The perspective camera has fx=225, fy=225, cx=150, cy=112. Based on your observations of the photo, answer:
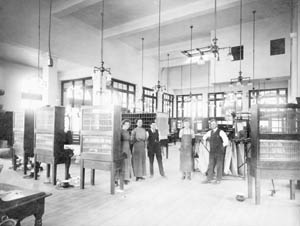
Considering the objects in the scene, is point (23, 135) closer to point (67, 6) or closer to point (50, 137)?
point (50, 137)

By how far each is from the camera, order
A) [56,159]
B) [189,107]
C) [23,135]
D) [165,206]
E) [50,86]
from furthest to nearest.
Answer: [189,107]
[50,86]
[23,135]
[56,159]
[165,206]

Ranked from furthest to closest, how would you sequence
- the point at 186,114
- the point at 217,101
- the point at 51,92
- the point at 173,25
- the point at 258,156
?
the point at 186,114
the point at 217,101
the point at 173,25
the point at 51,92
the point at 258,156

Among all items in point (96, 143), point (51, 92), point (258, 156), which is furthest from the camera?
point (51, 92)

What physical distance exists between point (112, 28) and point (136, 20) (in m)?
1.57

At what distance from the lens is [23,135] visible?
21.7 feet

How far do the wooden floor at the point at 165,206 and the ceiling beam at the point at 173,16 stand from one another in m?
6.33

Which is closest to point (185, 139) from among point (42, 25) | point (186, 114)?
point (42, 25)

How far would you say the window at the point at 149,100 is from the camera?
16002mm

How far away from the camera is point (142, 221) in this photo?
3400 millimetres

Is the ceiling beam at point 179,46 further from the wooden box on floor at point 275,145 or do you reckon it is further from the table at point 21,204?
the table at point 21,204

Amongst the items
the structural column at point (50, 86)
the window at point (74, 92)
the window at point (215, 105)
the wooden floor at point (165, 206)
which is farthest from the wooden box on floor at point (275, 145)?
the window at point (215, 105)

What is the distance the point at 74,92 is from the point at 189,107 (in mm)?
10534

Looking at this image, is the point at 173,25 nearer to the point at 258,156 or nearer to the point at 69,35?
the point at 69,35

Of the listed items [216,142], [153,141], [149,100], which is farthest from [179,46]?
[216,142]
